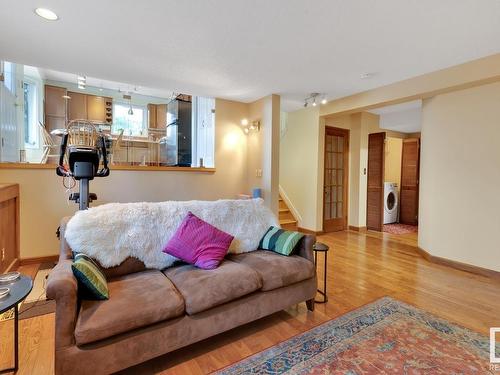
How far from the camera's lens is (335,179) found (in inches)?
213

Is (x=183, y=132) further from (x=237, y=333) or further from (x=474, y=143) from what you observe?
(x=474, y=143)

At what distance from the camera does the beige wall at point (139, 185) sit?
3309mm

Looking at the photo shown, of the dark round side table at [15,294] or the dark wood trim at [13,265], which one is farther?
the dark wood trim at [13,265]

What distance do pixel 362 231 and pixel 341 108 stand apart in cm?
257

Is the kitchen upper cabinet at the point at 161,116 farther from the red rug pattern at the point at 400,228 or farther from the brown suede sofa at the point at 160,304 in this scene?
the red rug pattern at the point at 400,228

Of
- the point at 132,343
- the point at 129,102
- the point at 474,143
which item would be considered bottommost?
the point at 132,343

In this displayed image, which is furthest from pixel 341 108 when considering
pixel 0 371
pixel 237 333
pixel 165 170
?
pixel 0 371

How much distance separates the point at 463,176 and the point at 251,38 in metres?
3.10

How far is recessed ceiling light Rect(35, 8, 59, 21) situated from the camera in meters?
2.07

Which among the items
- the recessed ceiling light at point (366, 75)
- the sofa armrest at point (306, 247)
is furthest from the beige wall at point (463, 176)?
the sofa armrest at point (306, 247)

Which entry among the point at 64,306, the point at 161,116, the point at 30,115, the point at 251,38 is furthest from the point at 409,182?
→ the point at 30,115

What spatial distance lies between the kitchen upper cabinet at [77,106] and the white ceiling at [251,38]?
3.32 metres

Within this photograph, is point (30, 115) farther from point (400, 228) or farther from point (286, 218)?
point (400, 228)

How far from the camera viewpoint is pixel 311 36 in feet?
7.96
